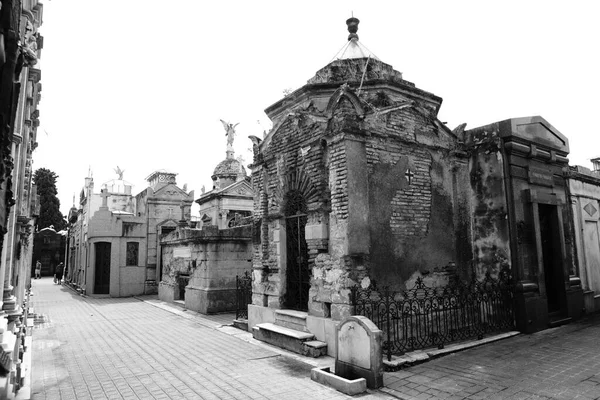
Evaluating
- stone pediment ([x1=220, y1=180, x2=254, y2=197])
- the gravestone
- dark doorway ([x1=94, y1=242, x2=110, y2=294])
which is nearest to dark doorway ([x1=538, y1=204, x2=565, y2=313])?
the gravestone

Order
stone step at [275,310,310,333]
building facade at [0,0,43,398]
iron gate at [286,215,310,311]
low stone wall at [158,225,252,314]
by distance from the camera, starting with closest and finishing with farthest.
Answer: building facade at [0,0,43,398] < stone step at [275,310,310,333] < iron gate at [286,215,310,311] < low stone wall at [158,225,252,314]

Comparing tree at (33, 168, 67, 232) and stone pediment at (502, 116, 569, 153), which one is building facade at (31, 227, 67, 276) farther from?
stone pediment at (502, 116, 569, 153)

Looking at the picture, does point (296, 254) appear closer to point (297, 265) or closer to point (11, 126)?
point (297, 265)

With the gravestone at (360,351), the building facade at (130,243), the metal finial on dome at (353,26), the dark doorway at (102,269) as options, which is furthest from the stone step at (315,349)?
the dark doorway at (102,269)

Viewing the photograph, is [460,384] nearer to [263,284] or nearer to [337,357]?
[337,357]

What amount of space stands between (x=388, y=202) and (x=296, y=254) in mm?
2614

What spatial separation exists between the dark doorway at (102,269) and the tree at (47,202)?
35754mm

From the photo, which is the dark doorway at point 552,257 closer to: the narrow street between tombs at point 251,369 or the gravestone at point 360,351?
the narrow street between tombs at point 251,369

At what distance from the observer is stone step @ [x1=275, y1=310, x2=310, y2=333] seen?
8402mm

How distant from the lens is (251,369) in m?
6.89

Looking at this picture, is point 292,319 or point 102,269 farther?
point 102,269

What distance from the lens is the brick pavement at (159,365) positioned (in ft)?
19.0

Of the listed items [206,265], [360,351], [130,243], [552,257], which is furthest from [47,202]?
[552,257]

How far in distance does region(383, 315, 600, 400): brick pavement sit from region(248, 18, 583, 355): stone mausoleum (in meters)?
1.49
